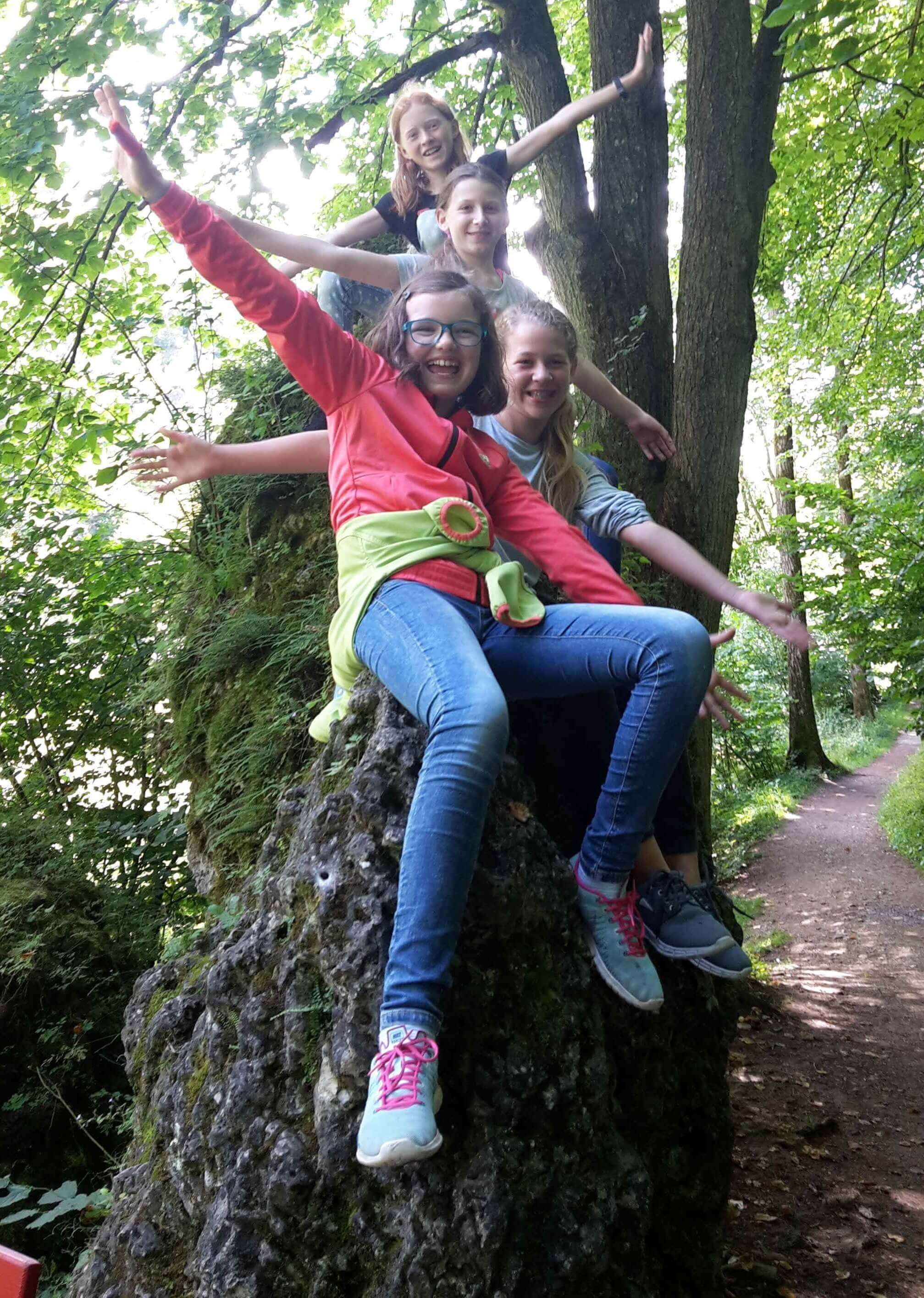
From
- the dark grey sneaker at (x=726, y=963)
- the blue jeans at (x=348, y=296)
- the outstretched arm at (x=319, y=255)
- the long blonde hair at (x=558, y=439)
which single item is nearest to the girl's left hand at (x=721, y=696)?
the dark grey sneaker at (x=726, y=963)

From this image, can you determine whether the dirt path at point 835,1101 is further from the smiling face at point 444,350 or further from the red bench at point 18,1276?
the smiling face at point 444,350

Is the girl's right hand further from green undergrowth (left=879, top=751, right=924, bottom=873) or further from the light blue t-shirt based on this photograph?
green undergrowth (left=879, top=751, right=924, bottom=873)

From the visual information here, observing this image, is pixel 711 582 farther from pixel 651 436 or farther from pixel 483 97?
pixel 483 97

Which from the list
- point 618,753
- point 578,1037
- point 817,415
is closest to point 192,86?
point 618,753

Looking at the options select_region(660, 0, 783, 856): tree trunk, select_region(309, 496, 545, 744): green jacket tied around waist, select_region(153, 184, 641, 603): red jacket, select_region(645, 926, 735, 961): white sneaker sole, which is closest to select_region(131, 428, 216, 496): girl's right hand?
select_region(153, 184, 641, 603): red jacket

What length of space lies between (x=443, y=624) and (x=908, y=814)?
41.3ft

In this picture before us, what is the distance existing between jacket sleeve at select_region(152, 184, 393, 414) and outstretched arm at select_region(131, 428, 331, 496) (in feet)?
0.56

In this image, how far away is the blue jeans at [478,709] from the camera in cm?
186

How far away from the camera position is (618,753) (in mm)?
2281

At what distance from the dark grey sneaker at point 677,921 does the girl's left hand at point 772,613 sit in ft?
2.43

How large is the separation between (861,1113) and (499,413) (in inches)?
173

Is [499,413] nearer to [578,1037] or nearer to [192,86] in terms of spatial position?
[578,1037]

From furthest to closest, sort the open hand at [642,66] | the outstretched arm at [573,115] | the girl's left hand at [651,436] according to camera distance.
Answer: the open hand at [642,66]
the girl's left hand at [651,436]
the outstretched arm at [573,115]

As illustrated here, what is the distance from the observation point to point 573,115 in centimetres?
419
